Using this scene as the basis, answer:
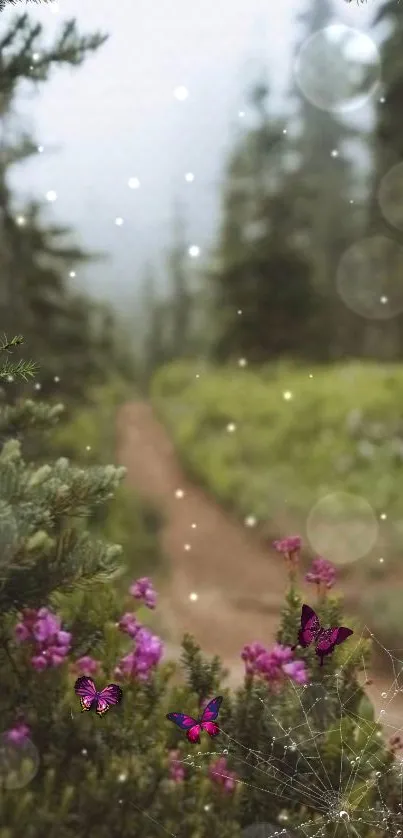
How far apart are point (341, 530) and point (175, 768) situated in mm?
1065

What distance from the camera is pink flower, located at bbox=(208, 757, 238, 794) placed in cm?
147

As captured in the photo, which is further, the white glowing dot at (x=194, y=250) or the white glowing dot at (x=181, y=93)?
the white glowing dot at (x=194, y=250)

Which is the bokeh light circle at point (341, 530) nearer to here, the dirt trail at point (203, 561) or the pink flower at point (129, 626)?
the dirt trail at point (203, 561)

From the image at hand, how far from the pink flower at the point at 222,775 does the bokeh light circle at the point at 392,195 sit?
6.20 feet

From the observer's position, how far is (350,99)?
2.40 meters

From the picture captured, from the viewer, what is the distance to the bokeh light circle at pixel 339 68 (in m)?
2.21

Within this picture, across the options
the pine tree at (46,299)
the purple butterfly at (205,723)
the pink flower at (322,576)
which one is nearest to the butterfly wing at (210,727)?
the purple butterfly at (205,723)

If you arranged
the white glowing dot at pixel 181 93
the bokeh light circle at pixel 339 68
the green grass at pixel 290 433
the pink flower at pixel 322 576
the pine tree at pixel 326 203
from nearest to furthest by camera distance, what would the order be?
the pink flower at pixel 322 576 < the white glowing dot at pixel 181 93 < the bokeh light circle at pixel 339 68 < the green grass at pixel 290 433 < the pine tree at pixel 326 203

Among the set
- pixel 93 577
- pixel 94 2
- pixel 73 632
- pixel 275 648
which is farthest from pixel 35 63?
pixel 275 648

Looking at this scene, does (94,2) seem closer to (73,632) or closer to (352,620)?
(73,632)

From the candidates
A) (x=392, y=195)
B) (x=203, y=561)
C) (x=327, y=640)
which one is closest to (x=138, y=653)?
(x=327, y=640)

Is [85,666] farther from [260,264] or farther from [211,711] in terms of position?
[260,264]

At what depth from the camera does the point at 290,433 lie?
2.73 meters

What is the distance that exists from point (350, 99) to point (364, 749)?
71.6 inches
